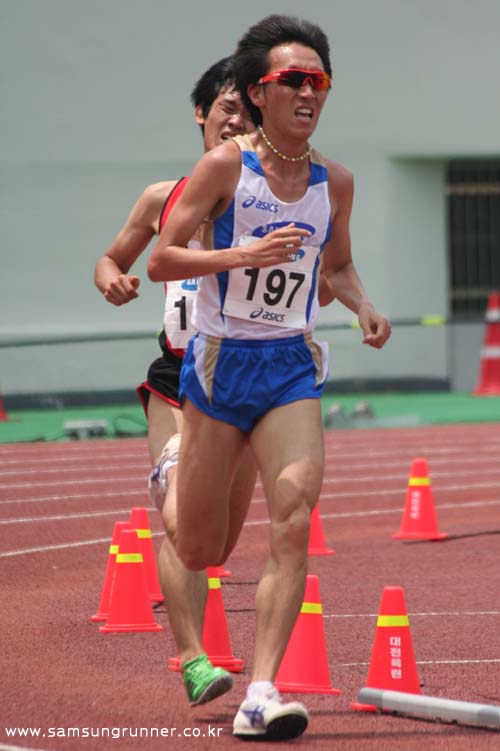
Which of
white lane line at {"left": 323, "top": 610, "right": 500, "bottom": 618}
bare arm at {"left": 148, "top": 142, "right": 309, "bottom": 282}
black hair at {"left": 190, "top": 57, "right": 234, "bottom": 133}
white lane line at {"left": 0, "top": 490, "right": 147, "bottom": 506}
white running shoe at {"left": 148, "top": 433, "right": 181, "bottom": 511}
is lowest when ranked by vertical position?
white lane line at {"left": 0, "top": 490, "right": 147, "bottom": 506}

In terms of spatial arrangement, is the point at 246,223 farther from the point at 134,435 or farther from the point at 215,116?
the point at 134,435

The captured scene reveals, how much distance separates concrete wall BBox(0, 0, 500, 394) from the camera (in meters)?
26.3

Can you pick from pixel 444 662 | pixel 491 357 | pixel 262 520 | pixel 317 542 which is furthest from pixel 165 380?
pixel 491 357

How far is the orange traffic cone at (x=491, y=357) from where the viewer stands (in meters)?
25.7

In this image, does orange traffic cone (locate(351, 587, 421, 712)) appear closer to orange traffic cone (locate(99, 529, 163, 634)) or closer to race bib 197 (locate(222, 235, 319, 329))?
race bib 197 (locate(222, 235, 319, 329))

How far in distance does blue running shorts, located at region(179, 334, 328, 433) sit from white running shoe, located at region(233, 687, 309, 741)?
100cm

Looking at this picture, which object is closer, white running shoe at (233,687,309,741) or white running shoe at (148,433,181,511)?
white running shoe at (233,687,309,741)

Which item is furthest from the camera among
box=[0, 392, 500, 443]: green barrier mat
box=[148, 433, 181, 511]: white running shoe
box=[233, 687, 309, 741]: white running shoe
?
box=[0, 392, 500, 443]: green barrier mat

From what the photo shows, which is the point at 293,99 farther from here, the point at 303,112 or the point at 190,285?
the point at 190,285

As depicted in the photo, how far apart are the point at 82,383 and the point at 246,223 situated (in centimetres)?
1808

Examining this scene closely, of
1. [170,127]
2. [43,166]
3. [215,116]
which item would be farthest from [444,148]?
[215,116]

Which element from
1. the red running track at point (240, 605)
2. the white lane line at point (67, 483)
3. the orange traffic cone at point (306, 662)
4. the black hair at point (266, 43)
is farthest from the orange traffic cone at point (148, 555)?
the white lane line at point (67, 483)

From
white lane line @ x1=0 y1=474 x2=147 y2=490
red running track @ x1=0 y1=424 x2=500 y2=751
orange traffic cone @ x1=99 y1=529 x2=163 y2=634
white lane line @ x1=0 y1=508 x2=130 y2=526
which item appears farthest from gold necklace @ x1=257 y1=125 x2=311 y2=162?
white lane line @ x1=0 y1=474 x2=147 y2=490

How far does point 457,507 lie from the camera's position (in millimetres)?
13945
